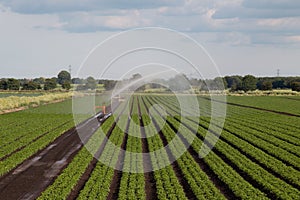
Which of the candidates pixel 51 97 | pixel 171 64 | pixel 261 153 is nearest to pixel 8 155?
pixel 171 64

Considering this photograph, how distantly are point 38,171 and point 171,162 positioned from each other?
18.4 feet

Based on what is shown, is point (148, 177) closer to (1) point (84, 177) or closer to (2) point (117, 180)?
(2) point (117, 180)

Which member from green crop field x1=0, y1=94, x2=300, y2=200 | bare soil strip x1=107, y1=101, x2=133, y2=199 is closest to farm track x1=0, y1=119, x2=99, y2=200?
green crop field x1=0, y1=94, x2=300, y2=200

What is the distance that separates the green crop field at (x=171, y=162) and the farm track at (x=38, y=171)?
29cm

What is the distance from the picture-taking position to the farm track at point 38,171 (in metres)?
13.5

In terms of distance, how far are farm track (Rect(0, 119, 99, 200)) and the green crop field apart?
29 cm

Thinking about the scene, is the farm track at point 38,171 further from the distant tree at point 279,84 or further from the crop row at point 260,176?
the distant tree at point 279,84

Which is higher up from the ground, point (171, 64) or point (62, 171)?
point (171, 64)

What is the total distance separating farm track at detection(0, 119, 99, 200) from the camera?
13.5 metres

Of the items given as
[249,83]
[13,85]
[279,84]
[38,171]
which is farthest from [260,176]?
[279,84]

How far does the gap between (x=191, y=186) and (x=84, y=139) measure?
11.8 m

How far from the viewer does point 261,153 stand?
1886 centimetres

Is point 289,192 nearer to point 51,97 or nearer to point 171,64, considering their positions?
point 171,64

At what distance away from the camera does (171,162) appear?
1759 cm
